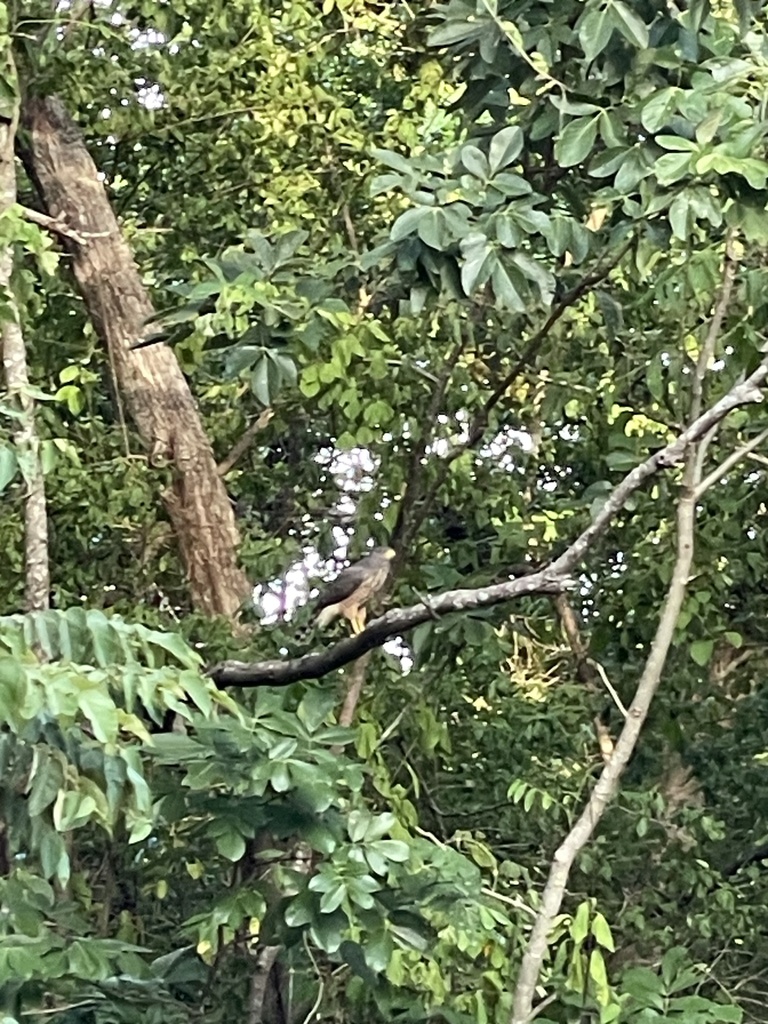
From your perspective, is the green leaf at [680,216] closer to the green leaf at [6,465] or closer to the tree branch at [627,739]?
the tree branch at [627,739]

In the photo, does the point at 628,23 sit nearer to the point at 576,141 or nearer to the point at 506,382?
the point at 576,141

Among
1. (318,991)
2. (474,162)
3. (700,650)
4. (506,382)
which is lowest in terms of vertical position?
(318,991)

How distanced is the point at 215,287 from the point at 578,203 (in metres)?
0.76

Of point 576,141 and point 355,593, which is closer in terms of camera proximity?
point 576,141

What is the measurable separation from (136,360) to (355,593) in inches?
40.4

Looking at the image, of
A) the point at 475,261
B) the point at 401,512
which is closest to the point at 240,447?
the point at 401,512

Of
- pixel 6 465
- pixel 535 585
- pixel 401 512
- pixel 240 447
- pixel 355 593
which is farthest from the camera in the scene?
pixel 240 447

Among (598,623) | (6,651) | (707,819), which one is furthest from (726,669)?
(6,651)

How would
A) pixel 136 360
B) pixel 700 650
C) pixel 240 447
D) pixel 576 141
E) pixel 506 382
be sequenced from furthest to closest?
pixel 240 447
pixel 136 360
pixel 700 650
pixel 506 382
pixel 576 141

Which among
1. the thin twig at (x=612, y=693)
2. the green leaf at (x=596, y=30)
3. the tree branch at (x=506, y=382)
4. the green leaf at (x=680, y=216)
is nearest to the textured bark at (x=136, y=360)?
the tree branch at (x=506, y=382)

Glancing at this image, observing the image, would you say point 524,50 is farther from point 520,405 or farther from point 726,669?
point 726,669

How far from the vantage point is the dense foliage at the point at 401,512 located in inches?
103

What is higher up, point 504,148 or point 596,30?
point 596,30

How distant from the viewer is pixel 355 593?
3707mm
